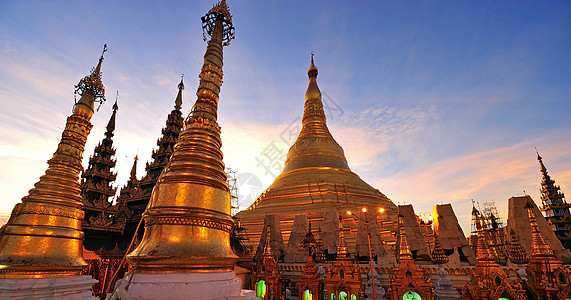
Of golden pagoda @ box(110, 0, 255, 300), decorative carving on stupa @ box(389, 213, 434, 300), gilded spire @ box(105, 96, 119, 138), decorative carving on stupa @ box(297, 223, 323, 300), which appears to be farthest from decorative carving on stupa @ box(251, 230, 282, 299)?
gilded spire @ box(105, 96, 119, 138)

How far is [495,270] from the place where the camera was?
6.55 m

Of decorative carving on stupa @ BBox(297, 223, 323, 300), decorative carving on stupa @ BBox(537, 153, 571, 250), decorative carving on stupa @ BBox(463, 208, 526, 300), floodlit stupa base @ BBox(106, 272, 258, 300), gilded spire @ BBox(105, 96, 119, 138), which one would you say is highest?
gilded spire @ BBox(105, 96, 119, 138)

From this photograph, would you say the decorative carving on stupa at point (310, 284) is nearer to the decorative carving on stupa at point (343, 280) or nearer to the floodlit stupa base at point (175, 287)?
the decorative carving on stupa at point (343, 280)

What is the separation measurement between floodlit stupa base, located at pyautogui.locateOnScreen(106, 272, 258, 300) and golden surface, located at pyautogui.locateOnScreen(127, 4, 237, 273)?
0.10m

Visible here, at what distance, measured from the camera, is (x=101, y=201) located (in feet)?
58.9

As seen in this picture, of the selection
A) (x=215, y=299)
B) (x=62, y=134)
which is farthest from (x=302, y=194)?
(x=215, y=299)

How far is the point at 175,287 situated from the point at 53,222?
372cm

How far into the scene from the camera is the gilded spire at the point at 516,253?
1170 centimetres

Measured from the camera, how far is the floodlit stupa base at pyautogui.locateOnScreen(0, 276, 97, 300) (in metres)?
4.01

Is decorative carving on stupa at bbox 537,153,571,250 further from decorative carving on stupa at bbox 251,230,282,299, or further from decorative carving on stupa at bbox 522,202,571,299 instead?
decorative carving on stupa at bbox 251,230,282,299

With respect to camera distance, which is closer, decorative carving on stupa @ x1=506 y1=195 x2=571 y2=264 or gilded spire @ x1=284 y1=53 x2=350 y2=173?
decorative carving on stupa @ x1=506 y1=195 x2=571 y2=264

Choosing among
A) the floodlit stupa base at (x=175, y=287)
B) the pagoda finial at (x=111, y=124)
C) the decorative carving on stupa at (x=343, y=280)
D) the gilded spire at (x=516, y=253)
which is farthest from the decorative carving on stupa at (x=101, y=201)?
the gilded spire at (x=516, y=253)

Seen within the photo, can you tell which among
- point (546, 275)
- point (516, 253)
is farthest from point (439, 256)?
point (546, 275)

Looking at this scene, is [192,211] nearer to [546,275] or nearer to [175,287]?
[175,287]
